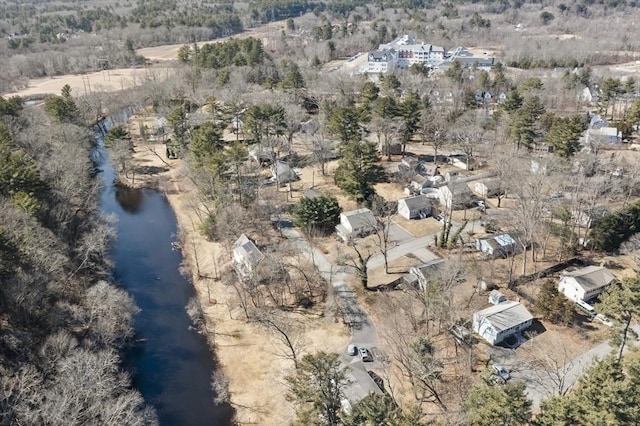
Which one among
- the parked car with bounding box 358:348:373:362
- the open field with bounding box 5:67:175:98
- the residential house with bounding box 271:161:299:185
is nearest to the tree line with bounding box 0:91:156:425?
the parked car with bounding box 358:348:373:362

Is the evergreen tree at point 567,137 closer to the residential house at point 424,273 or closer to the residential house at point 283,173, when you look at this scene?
the residential house at point 424,273

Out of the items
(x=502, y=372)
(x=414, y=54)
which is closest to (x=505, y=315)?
(x=502, y=372)

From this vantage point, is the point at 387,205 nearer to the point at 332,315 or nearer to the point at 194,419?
the point at 332,315

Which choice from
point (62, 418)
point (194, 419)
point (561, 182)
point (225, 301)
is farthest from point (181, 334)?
point (561, 182)

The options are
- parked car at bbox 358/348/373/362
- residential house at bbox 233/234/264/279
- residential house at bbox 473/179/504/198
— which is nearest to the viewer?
parked car at bbox 358/348/373/362

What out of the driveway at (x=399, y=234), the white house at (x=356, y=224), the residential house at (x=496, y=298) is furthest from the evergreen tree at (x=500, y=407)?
the white house at (x=356, y=224)

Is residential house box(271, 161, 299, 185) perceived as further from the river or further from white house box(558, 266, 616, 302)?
white house box(558, 266, 616, 302)
